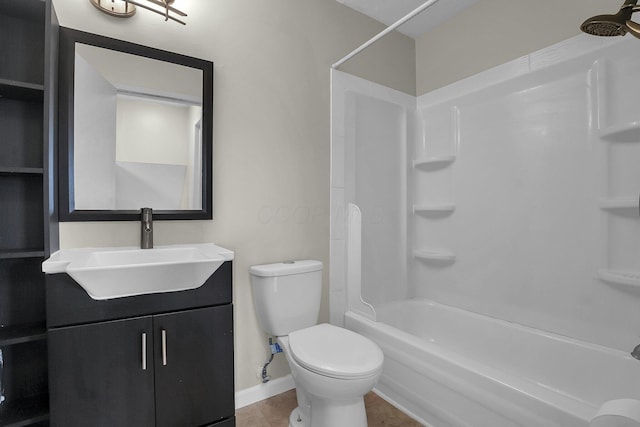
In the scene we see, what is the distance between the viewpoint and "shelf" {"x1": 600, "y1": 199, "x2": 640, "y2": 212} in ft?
4.92

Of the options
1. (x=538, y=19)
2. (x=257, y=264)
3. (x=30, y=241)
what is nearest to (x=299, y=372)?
(x=257, y=264)

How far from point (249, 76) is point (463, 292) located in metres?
1.96

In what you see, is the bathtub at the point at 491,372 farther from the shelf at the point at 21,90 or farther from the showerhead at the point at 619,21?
the shelf at the point at 21,90

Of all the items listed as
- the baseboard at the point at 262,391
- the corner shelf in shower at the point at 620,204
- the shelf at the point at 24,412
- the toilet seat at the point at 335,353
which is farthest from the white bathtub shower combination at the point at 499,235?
the shelf at the point at 24,412

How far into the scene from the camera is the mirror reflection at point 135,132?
1.43 meters

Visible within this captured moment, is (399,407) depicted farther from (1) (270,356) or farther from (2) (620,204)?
(2) (620,204)

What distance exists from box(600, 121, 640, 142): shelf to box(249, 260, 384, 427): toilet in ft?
5.04

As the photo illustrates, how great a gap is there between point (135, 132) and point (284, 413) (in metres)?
1.64

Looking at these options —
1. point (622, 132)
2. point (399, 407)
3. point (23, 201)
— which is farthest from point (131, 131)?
point (622, 132)

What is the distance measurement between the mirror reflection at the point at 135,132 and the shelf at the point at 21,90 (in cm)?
15

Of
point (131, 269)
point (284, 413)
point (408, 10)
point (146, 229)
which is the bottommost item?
point (284, 413)

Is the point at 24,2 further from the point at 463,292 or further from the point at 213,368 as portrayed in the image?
the point at 463,292

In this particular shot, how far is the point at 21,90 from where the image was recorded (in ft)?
3.94

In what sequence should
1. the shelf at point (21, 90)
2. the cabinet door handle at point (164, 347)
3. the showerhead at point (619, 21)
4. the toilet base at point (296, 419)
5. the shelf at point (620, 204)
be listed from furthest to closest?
1. the toilet base at point (296, 419)
2. the shelf at point (620, 204)
3. the cabinet door handle at point (164, 347)
4. the shelf at point (21, 90)
5. the showerhead at point (619, 21)
